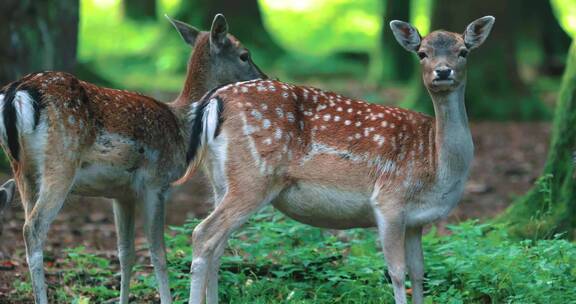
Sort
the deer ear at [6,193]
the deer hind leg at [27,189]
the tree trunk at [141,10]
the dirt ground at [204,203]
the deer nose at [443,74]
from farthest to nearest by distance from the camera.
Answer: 1. the tree trunk at [141,10]
2. the dirt ground at [204,203]
3. the deer ear at [6,193]
4. the deer hind leg at [27,189]
5. the deer nose at [443,74]

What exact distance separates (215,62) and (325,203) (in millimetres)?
2119

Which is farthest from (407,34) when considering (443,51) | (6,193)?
(6,193)

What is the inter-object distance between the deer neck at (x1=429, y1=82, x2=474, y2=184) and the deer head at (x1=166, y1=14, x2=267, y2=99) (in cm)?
213

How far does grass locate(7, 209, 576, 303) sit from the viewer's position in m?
6.23

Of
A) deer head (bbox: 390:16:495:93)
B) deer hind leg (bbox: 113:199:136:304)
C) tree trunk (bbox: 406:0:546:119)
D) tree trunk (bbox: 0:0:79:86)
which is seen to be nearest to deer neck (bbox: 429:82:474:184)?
deer head (bbox: 390:16:495:93)

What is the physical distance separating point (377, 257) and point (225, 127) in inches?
66.4

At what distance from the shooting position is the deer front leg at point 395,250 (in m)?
5.97

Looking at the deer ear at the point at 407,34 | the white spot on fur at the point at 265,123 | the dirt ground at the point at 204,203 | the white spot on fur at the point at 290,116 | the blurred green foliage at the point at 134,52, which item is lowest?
the blurred green foliage at the point at 134,52

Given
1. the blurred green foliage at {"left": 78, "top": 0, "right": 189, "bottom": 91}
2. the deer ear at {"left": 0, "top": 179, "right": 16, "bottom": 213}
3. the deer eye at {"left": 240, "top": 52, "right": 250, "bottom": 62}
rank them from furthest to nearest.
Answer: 1. the blurred green foliage at {"left": 78, "top": 0, "right": 189, "bottom": 91}
2. the deer eye at {"left": 240, "top": 52, "right": 250, "bottom": 62}
3. the deer ear at {"left": 0, "top": 179, "right": 16, "bottom": 213}

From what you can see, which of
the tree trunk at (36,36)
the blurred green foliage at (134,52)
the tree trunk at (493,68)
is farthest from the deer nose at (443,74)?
the blurred green foliage at (134,52)

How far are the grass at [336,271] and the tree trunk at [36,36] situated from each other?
2.63m

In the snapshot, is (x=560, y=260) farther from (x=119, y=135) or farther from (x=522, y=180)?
(x=522, y=180)

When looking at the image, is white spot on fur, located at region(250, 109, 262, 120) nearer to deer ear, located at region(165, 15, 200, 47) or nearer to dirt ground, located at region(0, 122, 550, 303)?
dirt ground, located at region(0, 122, 550, 303)

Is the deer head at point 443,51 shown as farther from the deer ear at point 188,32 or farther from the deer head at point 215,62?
the deer ear at point 188,32
